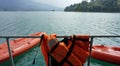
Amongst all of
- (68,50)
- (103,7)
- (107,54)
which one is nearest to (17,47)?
(107,54)

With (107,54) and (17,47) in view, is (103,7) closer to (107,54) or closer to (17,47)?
(107,54)

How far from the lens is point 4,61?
8633 mm

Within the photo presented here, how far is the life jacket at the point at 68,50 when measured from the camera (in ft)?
8.50

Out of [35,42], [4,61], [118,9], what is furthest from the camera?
[118,9]

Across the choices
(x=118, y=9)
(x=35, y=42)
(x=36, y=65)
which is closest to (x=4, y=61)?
(x=36, y=65)

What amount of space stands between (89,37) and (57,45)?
21.3 inches

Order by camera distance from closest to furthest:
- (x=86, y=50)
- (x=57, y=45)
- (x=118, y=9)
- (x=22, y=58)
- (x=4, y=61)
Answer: (x=57, y=45) < (x=86, y=50) < (x=4, y=61) < (x=22, y=58) < (x=118, y=9)

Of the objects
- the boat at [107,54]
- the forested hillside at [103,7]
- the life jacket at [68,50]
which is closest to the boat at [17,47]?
the boat at [107,54]

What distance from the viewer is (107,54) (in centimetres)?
1001

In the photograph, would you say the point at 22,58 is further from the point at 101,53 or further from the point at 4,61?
the point at 101,53

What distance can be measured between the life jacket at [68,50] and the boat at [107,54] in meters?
7.54

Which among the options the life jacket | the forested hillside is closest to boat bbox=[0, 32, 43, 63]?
the life jacket

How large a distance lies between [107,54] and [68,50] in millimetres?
7913

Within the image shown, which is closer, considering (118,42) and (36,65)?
(36,65)
